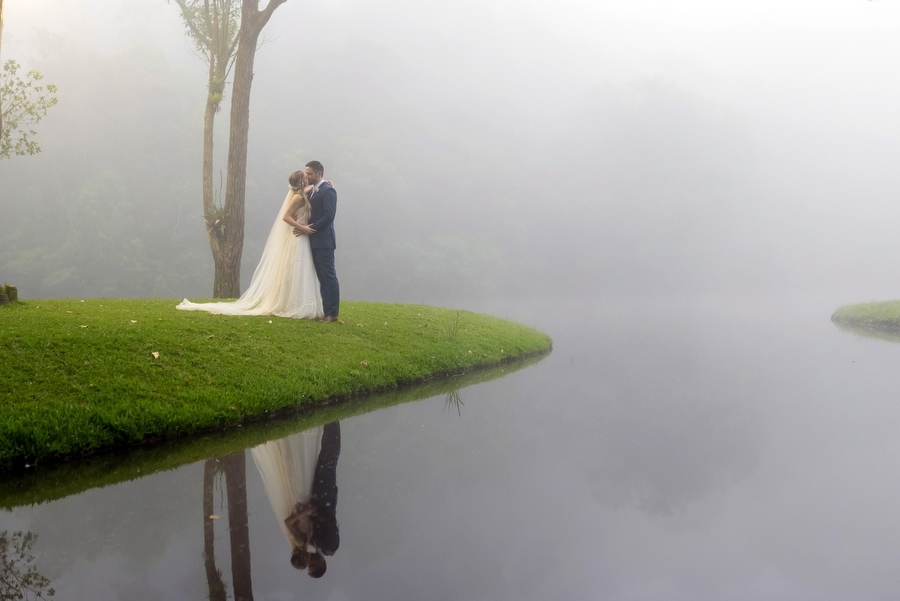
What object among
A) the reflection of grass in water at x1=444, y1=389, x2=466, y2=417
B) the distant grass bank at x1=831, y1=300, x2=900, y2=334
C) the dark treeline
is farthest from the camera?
the dark treeline

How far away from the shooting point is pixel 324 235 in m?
13.6

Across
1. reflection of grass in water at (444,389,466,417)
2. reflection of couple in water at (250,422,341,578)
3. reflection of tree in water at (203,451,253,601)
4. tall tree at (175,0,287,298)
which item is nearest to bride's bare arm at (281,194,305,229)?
reflection of grass in water at (444,389,466,417)

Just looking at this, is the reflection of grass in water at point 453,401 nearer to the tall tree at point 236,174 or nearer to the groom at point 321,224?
the groom at point 321,224

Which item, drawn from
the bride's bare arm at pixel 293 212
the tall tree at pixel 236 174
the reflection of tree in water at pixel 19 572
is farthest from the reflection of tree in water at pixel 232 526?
the tall tree at pixel 236 174

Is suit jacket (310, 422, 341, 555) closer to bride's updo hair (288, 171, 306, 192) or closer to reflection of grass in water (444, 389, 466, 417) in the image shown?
reflection of grass in water (444, 389, 466, 417)

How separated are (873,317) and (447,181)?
280 ft

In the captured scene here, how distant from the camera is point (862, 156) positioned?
152750 mm

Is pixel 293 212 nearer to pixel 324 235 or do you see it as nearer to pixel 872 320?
pixel 324 235

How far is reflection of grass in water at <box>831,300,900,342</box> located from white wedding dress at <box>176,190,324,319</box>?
21912 mm

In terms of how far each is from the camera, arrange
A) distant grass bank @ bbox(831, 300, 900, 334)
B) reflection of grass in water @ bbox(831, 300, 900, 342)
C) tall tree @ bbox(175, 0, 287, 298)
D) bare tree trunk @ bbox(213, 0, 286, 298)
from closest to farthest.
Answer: tall tree @ bbox(175, 0, 287, 298) → bare tree trunk @ bbox(213, 0, 286, 298) → reflection of grass in water @ bbox(831, 300, 900, 342) → distant grass bank @ bbox(831, 300, 900, 334)

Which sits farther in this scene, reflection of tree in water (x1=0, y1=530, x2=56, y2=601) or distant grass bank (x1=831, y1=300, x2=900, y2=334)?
distant grass bank (x1=831, y1=300, x2=900, y2=334)

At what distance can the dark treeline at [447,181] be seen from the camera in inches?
2820

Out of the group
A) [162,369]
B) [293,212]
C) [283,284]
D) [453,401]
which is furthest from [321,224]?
[162,369]

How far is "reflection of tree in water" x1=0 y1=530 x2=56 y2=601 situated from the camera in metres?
4.47
